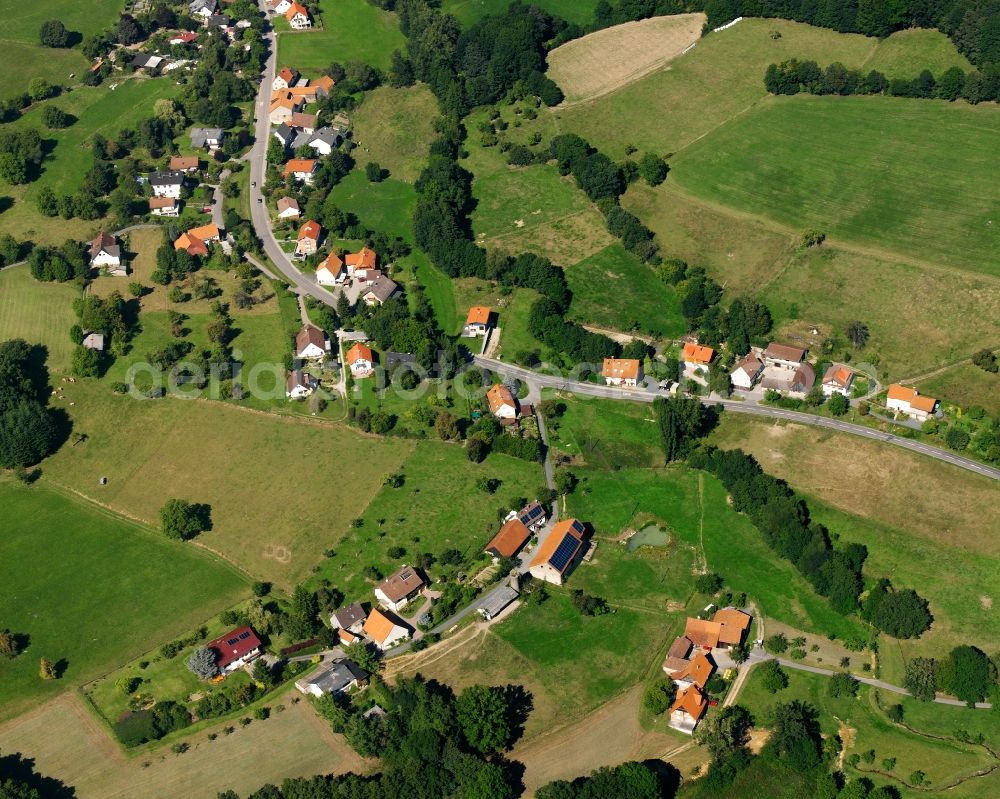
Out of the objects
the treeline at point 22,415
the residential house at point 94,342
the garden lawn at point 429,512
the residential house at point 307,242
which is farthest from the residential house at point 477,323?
the treeline at point 22,415

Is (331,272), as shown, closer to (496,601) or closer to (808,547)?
(496,601)

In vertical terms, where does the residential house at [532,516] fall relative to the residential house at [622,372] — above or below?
below

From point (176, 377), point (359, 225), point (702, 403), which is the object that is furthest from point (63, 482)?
point (702, 403)

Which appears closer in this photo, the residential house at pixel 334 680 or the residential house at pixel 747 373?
the residential house at pixel 334 680

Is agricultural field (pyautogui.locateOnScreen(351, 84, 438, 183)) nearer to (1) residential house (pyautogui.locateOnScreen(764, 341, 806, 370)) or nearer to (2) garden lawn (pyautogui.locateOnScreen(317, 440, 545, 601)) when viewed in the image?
(2) garden lawn (pyautogui.locateOnScreen(317, 440, 545, 601))

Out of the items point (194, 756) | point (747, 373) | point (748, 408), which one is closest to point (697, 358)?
point (747, 373)

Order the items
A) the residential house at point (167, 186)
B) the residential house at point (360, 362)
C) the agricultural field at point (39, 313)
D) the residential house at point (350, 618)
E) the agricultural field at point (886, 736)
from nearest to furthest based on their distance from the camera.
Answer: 1. the agricultural field at point (886, 736)
2. the residential house at point (350, 618)
3. the residential house at point (360, 362)
4. the agricultural field at point (39, 313)
5. the residential house at point (167, 186)

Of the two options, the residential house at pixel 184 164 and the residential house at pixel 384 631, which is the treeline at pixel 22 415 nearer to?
the residential house at pixel 184 164

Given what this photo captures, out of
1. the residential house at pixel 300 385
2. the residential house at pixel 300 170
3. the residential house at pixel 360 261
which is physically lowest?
the residential house at pixel 300 385
